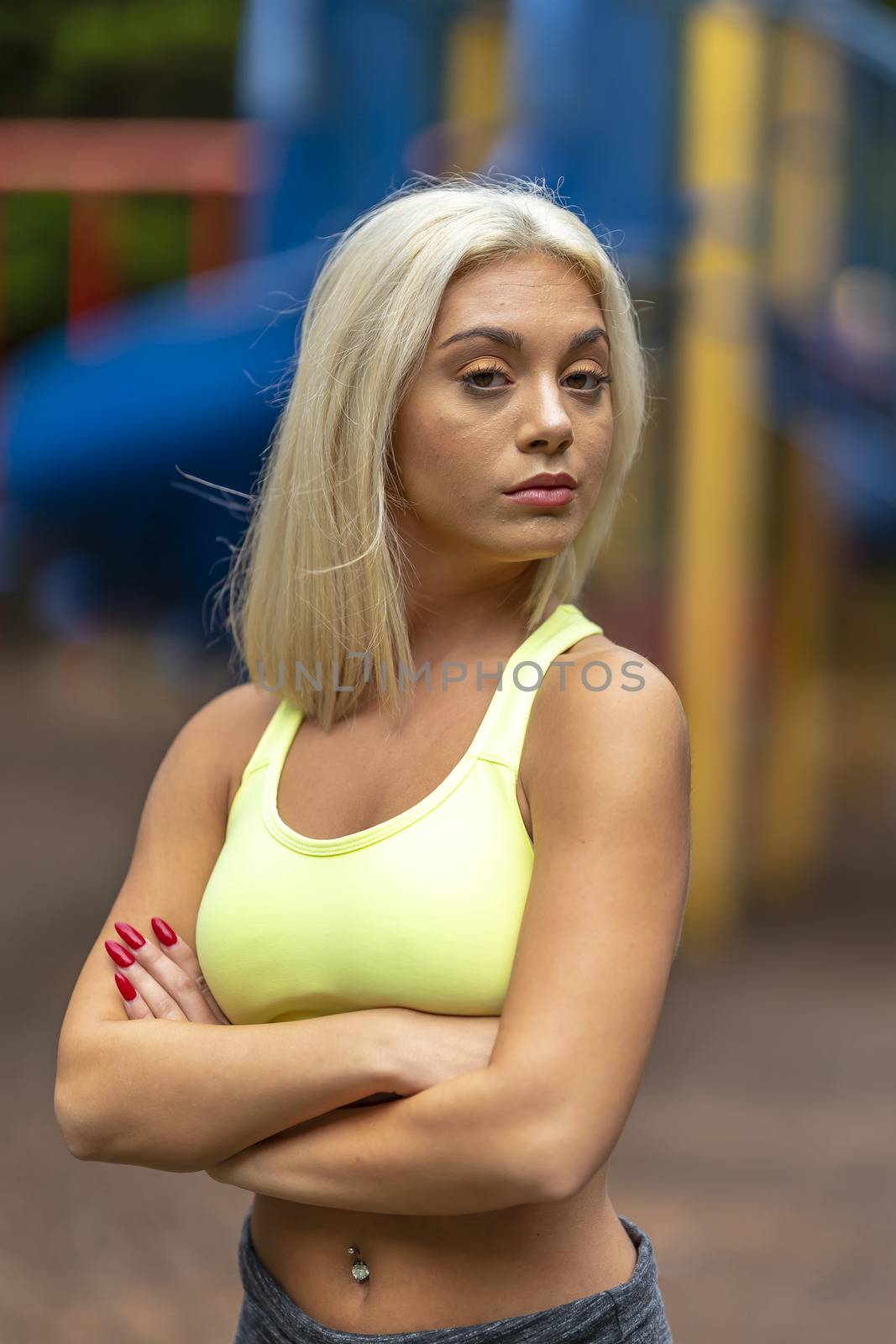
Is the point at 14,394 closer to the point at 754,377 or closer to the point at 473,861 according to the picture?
the point at 754,377

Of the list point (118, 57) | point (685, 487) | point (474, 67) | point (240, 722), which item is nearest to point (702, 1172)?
point (685, 487)

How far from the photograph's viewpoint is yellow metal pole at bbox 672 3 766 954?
678 cm

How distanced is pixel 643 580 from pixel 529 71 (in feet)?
17.9

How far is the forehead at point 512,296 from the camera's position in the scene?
5.85 feet

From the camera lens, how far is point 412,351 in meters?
1.78

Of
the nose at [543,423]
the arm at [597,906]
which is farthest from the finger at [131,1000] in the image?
the nose at [543,423]

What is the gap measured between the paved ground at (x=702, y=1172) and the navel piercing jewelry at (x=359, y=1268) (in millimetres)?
2339

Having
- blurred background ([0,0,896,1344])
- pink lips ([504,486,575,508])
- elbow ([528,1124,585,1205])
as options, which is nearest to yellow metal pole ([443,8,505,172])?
blurred background ([0,0,896,1344])

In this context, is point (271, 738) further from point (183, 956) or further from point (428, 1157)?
point (428, 1157)

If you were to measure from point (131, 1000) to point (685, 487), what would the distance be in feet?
17.9

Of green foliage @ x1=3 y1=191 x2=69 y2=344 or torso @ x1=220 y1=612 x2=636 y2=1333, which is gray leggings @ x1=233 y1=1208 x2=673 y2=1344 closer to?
torso @ x1=220 y1=612 x2=636 y2=1333

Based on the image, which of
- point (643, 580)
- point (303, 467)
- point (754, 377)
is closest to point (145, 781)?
point (643, 580)

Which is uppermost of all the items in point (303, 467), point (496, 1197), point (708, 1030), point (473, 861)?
point (303, 467)

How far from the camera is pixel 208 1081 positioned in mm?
1714
